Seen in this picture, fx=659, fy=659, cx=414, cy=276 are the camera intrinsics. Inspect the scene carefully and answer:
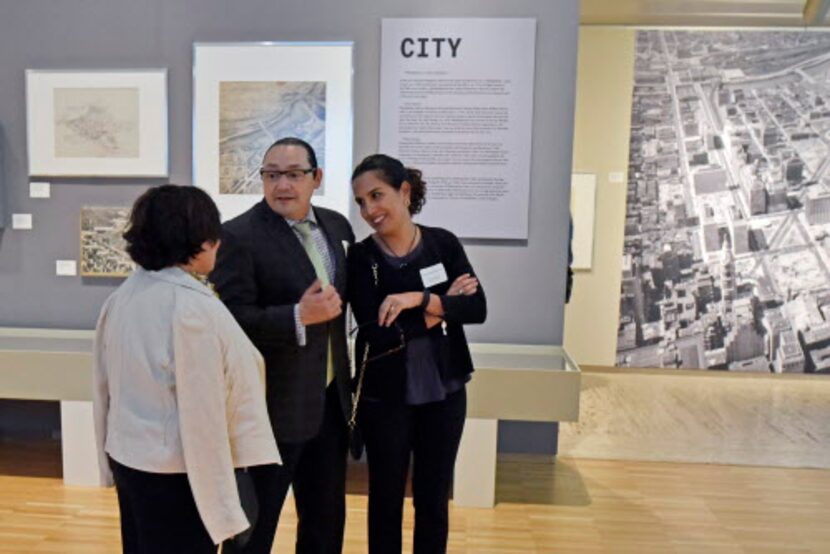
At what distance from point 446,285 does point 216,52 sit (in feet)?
7.83

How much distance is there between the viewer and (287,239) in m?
1.87

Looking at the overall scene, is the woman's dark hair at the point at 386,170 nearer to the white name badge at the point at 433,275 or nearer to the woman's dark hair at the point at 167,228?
the white name badge at the point at 433,275

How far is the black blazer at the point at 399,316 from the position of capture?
2023mm

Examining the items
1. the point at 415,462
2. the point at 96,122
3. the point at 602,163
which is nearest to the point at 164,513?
the point at 415,462

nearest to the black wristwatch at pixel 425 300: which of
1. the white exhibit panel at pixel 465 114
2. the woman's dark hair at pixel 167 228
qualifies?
the woman's dark hair at pixel 167 228

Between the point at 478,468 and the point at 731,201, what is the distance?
391 centimetres

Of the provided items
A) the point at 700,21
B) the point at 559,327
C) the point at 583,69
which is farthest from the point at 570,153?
the point at 700,21

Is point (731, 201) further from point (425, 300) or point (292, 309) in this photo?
point (292, 309)

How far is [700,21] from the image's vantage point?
569 cm

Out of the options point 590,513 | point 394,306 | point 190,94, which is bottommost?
point 590,513

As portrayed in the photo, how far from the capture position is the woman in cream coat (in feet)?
4.64

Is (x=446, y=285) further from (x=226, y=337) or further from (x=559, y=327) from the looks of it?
(x=559, y=327)

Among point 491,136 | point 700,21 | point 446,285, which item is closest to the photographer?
point 446,285

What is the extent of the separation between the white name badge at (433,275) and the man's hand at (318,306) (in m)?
0.38
